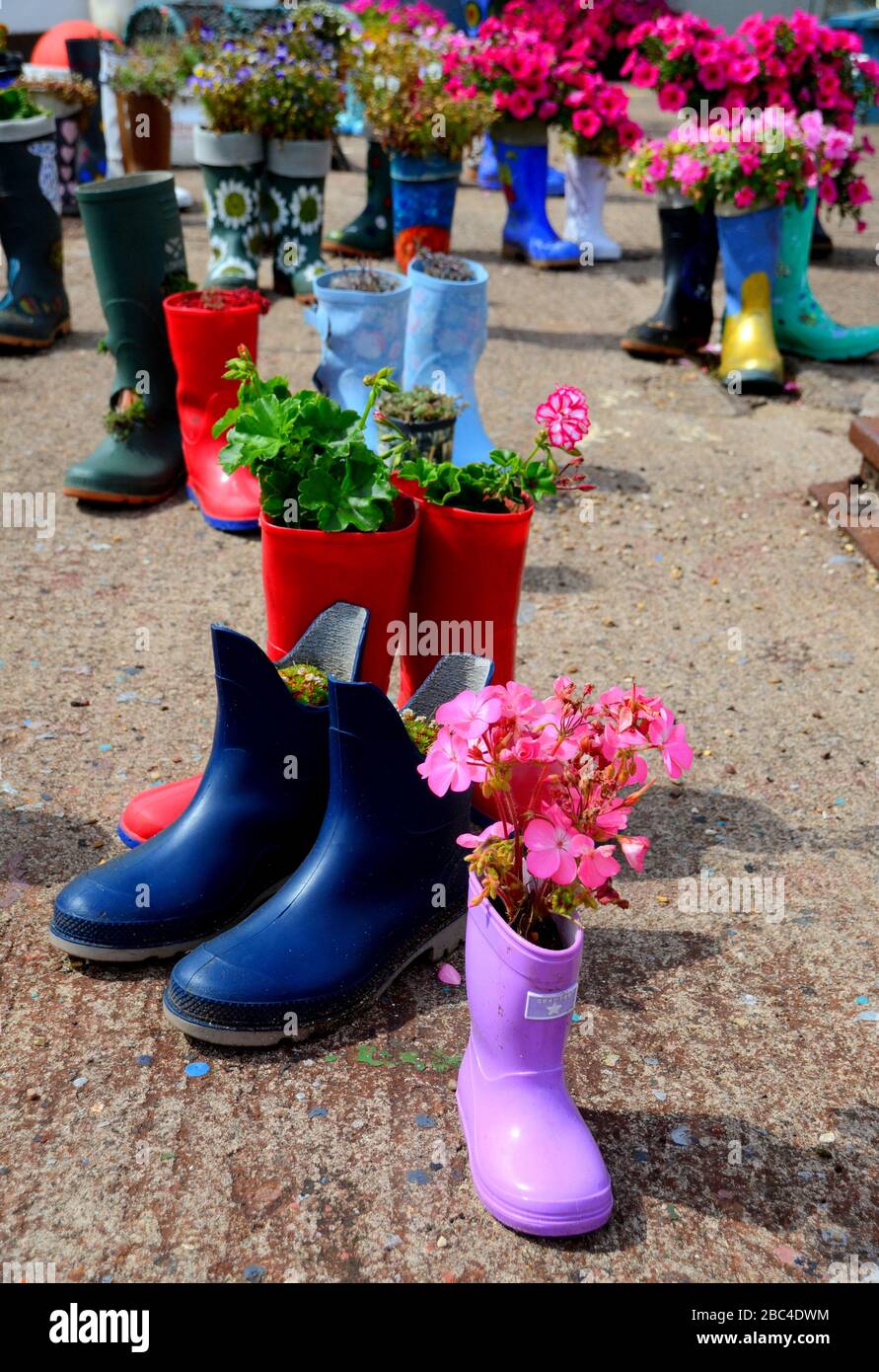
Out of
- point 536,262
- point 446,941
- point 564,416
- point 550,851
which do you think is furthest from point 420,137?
point 550,851

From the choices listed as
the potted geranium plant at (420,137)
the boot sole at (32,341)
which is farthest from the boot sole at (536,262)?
the boot sole at (32,341)

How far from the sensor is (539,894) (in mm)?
1655

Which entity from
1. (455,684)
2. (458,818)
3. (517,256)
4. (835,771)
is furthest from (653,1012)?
(517,256)

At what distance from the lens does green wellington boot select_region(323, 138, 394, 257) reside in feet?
21.7

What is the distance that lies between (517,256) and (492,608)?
5.24 m

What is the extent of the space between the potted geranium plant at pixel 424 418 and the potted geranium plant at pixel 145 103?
4.75 metres

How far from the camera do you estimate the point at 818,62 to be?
5488 millimetres

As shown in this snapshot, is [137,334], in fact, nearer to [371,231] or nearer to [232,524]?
[232,524]

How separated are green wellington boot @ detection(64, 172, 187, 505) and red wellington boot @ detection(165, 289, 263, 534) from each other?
0.10 meters

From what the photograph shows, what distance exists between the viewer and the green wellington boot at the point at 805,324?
17.1ft

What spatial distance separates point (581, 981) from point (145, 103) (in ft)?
21.8

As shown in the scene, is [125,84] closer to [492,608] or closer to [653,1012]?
[492,608]

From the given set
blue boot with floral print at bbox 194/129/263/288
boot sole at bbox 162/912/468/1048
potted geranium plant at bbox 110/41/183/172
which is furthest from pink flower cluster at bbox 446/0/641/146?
boot sole at bbox 162/912/468/1048

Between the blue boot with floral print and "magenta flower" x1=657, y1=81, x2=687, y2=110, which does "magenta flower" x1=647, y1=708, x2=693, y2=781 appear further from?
"magenta flower" x1=657, y1=81, x2=687, y2=110
